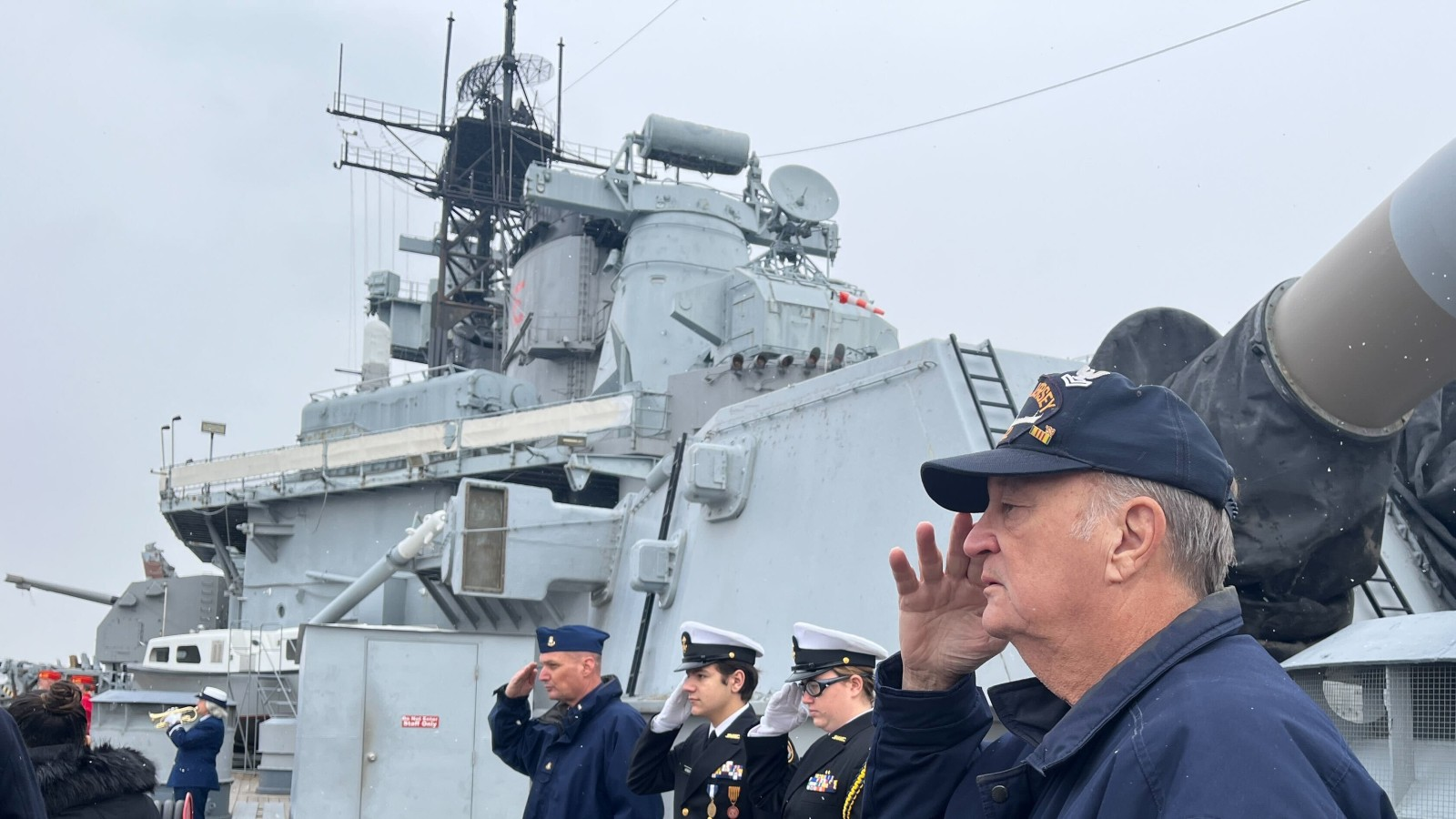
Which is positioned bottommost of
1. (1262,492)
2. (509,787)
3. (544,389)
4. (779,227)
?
(509,787)

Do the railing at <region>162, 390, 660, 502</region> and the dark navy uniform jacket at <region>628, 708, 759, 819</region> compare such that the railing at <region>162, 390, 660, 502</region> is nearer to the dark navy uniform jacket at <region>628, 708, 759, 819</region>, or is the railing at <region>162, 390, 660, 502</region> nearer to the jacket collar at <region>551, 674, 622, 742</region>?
the jacket collar at <region>551, 674, 622, 742</region>

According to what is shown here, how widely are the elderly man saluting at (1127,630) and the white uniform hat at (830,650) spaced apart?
1.69 meters

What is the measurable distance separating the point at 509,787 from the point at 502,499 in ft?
5.98

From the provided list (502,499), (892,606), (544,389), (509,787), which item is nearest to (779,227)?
(544,389)

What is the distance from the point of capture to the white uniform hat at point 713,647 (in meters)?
3.89

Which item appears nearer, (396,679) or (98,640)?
(396,679)

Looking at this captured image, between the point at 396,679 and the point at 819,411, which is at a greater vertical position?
the point at 819,411

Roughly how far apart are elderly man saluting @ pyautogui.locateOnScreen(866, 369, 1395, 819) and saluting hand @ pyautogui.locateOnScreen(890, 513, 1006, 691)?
10 centimetres

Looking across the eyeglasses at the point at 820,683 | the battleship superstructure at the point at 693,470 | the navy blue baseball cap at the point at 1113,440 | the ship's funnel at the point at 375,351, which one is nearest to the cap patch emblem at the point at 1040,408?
the navy blue baseball cap at the point at 1113,440

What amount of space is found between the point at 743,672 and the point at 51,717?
1.87m

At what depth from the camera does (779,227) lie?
55.1 feet

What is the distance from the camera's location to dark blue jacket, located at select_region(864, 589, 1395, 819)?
40.9 inches

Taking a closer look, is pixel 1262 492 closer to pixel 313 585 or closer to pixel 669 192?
pixel 669 192

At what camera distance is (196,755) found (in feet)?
29.9
